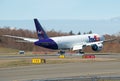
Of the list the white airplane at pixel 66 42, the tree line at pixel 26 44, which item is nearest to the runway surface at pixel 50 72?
the white airplane at pixel 66 42

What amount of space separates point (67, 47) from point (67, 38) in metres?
1.86

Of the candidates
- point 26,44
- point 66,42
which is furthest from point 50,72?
point 26,44

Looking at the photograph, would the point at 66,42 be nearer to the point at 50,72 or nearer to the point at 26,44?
the point at 26,44

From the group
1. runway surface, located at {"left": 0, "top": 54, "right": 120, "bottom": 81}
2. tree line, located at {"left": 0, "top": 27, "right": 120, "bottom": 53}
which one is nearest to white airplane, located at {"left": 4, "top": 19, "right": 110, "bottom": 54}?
tree line, located at {"left": 0, "top": 27, "right": 120, "bottom": 53}

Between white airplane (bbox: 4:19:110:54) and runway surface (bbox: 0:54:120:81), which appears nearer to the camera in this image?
runway surface (bbox: 0:54:120:81)

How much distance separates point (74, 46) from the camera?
86.8 m

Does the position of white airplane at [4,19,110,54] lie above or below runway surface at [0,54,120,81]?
above

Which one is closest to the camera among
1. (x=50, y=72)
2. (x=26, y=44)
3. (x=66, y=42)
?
(x=50, y=72)

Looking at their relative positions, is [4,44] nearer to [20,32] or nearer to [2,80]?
[20,32]

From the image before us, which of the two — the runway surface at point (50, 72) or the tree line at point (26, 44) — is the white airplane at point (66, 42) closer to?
the tree line at point (26, 44)

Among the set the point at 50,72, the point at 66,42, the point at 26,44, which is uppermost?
the point at 26,44

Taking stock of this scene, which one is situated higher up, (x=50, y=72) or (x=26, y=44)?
(x=26, y=44)

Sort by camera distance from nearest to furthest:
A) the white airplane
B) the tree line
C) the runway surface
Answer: the runway surface, the white airplane, the tree line

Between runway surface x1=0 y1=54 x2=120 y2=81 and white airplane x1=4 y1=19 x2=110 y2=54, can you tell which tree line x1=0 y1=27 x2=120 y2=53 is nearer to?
white airplane x1=4 y1=19 x2=110 y2=54
